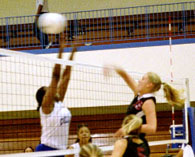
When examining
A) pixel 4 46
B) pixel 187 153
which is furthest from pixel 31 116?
pixel 187 153

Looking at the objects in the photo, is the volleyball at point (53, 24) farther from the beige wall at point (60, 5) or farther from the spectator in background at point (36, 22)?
the beige wall at point (60, 5)

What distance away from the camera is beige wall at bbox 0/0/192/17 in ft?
48.5

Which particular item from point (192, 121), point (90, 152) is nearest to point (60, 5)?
point (192, 121)

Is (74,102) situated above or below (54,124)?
above

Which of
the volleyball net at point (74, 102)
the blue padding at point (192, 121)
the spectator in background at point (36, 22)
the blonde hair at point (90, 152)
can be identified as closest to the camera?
the blonde hair at point (90, 152)

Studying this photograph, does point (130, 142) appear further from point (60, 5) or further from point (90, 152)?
point (60, 5)

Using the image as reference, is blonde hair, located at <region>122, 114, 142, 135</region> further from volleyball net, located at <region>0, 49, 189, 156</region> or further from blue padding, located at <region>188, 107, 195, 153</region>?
volleyball net, located at <region>0, 49, 189, 156</region>

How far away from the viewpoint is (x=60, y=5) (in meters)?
15.0

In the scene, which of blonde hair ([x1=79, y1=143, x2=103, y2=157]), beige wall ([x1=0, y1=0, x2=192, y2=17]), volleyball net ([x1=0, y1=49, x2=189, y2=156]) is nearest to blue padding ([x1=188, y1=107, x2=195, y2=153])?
volleyball net ([x1=0, y1=49, x2=189, y2=156])

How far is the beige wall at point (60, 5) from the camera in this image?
582 inches

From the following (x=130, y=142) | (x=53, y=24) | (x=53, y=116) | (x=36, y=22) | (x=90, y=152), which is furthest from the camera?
(x=36, y=22)

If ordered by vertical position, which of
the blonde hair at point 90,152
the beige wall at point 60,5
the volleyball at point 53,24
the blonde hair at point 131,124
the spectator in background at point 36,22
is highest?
the beige wall at point 60,5

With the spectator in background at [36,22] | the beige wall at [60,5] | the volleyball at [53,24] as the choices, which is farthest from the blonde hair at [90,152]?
the beige wall at [60,5]

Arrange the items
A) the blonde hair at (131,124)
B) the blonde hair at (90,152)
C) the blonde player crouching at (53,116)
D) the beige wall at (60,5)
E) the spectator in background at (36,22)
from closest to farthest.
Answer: the blonde hair at (90,152)
the blonde player crouching at (53,116)
the blonde hair at (131,124)
the spectator in background at (36,22)
the beige wall at (60,5)
